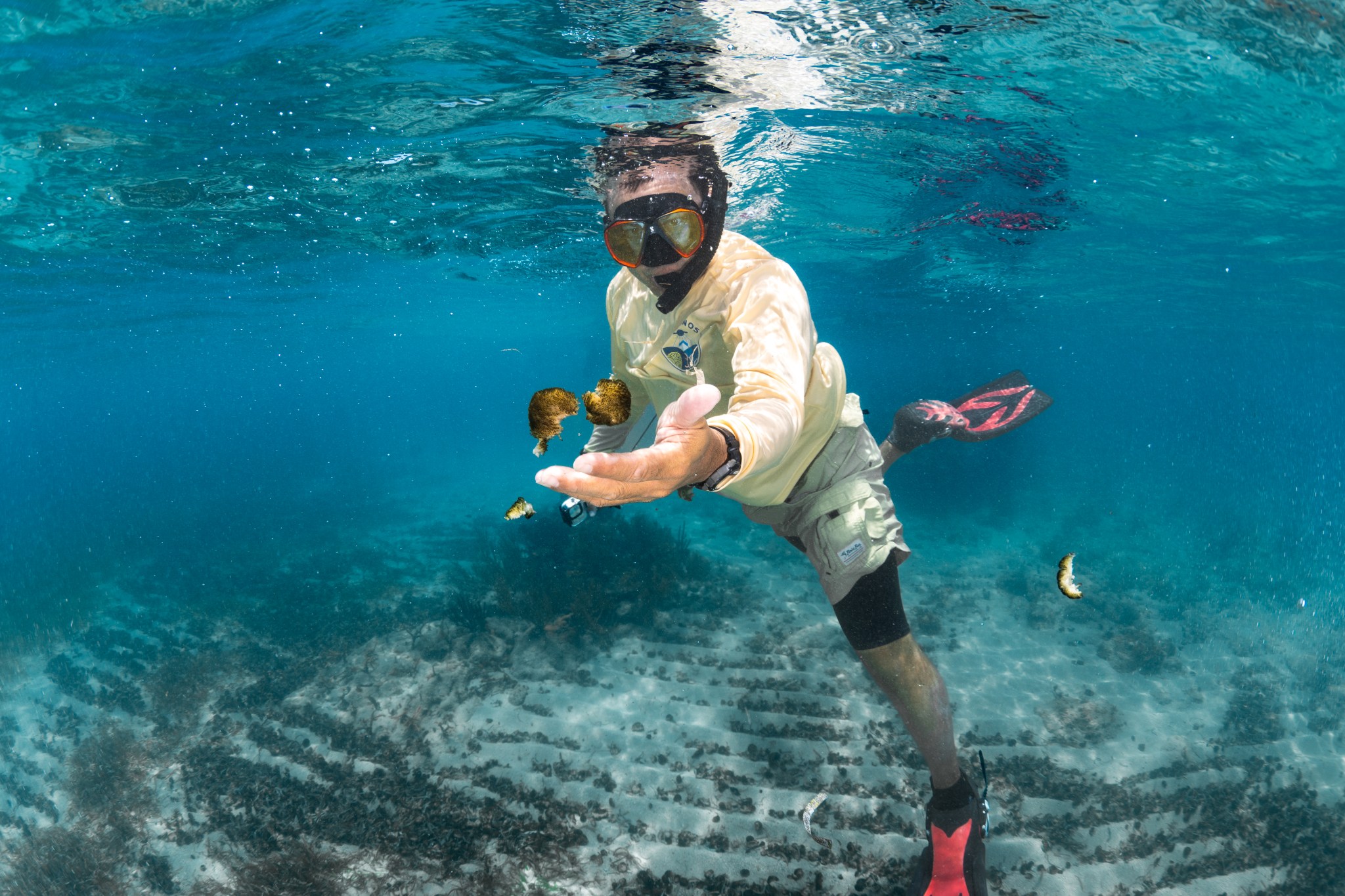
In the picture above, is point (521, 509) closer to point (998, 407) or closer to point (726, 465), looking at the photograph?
point (726, 465)

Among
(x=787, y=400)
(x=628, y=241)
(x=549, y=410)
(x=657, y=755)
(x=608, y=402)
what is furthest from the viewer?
(x=657, y=755)

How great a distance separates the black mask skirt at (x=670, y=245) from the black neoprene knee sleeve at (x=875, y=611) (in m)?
1.89

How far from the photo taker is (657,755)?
6594 mm

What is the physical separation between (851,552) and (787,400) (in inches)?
71.1

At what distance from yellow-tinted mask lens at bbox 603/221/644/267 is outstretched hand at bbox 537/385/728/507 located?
1744mm

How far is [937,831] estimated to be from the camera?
3826 mm

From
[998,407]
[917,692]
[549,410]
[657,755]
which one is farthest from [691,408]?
[657,755]

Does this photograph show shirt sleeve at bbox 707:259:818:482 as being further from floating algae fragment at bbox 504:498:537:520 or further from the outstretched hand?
floating algae fragment at bbox 504:498:537:520

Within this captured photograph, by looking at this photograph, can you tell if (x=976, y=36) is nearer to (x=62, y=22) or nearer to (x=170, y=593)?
(x=62, y=22)

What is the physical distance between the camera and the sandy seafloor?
17.6 feet

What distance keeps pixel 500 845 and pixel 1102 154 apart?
13.4 metres

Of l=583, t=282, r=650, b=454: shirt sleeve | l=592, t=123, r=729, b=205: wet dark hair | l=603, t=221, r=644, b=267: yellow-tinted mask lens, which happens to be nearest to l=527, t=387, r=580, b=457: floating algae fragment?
l=603, t=221, r=644, b=267: yellow-tinted mask lens

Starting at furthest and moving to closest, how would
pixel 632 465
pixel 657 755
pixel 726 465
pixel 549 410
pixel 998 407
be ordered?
1. pixel 657 755
2. pixel 998 407
3. pixel 549 410
4. pixel 726 465
5. pixel 632 465

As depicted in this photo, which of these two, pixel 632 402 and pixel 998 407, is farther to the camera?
pixel 998 407
